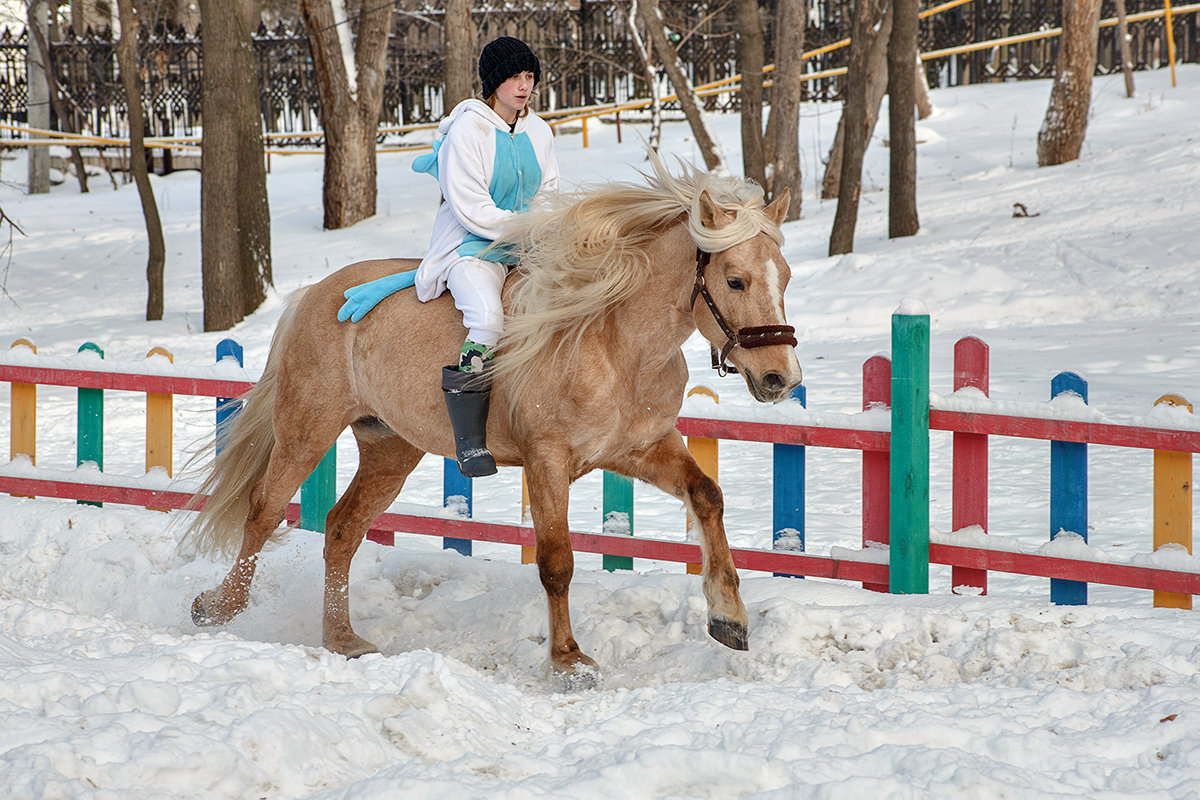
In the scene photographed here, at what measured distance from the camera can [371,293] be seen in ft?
14.6

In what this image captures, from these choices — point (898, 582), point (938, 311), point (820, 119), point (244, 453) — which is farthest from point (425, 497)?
point (820, 119)

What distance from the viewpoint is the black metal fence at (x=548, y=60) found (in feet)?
72.8

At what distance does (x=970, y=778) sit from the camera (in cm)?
261

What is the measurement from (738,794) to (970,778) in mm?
552

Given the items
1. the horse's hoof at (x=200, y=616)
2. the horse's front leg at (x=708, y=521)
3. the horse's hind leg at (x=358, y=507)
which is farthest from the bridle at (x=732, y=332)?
the horse's hoof at (x=200, y=616)

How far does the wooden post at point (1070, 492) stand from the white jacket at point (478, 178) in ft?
7.86

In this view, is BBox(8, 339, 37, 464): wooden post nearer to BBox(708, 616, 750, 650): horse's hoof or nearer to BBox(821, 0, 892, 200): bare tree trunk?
BBox(708, 616, 750, 650): horse's hoof

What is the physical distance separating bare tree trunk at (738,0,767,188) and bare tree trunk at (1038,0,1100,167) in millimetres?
3836

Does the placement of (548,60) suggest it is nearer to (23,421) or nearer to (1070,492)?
(23,421)

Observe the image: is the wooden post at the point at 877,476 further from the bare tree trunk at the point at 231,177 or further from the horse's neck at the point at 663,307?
the bare tree trunk at the point at 231,177

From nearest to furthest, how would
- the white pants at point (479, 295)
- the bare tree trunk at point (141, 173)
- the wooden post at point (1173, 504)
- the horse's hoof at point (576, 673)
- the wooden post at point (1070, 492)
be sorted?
the horse's hoof at point (576, 673) → the white pants at point (479, 295) → the wooden post at point (1173, 504) → the wooden post at point (1070, 492) → the bare tree trunk at point (141, 173)

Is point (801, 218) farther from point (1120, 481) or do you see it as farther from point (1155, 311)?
point (1120, 481)

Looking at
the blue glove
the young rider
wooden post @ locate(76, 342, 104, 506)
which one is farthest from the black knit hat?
wooden post @ locate(76, 342, 104, 506)

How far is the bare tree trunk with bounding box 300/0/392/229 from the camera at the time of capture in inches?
607
